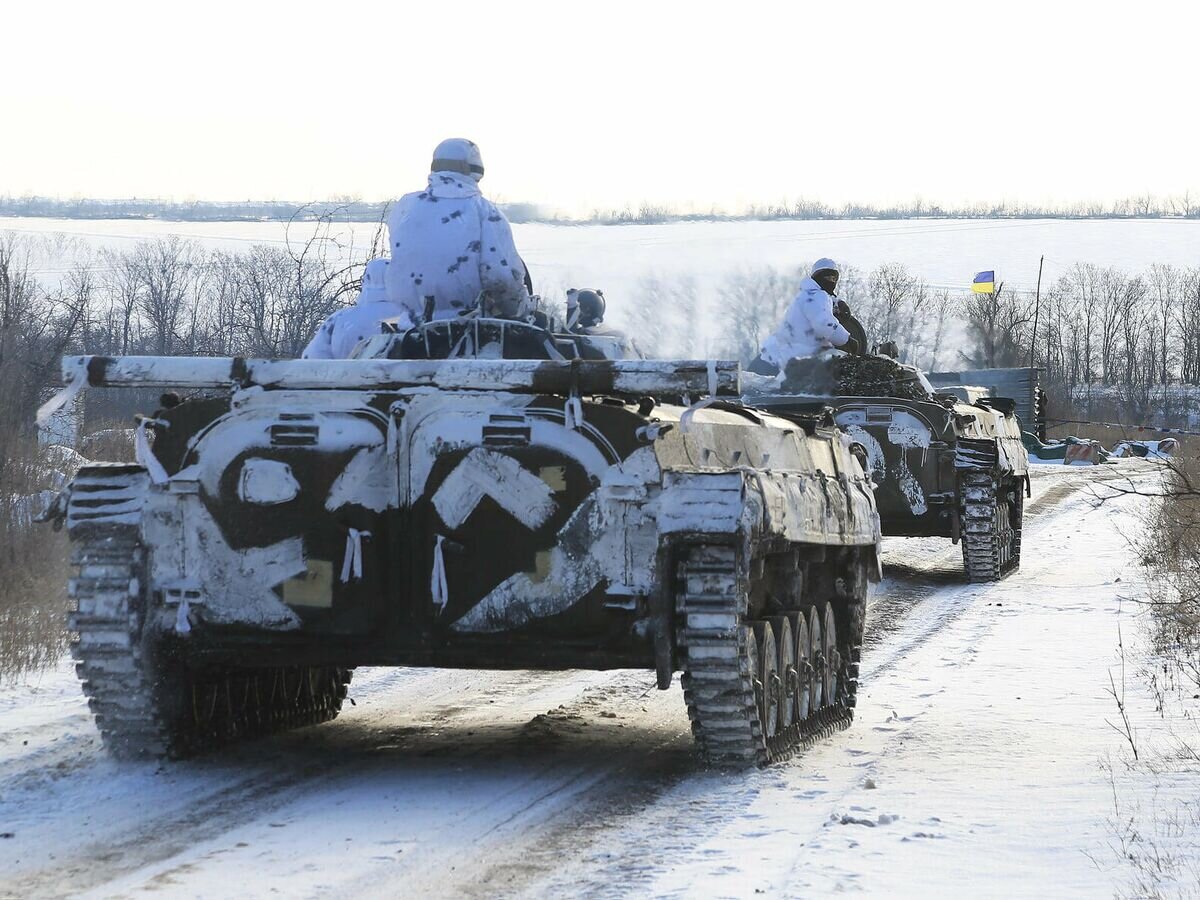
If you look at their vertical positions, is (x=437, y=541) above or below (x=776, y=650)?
above

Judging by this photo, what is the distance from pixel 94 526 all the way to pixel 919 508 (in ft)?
36.9

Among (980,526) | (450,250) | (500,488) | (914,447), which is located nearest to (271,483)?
(500,488)

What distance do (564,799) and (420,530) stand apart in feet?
3.99

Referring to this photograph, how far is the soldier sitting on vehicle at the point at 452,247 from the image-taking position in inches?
377

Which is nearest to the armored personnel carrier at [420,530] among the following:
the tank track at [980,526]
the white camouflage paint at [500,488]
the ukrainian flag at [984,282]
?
the white camouflage paint at [500,488]

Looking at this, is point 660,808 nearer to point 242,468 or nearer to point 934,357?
point 242,468

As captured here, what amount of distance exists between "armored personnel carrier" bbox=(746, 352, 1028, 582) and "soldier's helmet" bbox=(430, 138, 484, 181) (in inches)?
306

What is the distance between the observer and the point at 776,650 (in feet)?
28.3

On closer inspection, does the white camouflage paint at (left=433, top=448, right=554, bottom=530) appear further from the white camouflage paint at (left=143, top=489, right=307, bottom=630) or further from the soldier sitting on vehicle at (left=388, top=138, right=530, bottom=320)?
the soldier sitting on vehicle at (left=388, top=138, right=530, bottom=320)

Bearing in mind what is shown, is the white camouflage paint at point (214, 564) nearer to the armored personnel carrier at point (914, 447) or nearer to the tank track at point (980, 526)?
the armored personnel carrier at point (914, 447)

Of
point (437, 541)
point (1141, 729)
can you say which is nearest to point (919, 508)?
point (1141, 729)

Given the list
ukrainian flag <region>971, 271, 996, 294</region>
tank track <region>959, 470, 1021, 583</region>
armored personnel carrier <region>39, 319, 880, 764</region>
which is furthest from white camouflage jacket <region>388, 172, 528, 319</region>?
ukrainian flag <region>971, 271, 996, 294</region>

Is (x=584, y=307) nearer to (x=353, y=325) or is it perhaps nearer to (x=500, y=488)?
(x=353, y=325)

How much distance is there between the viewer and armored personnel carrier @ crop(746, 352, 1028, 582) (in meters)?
17.7
